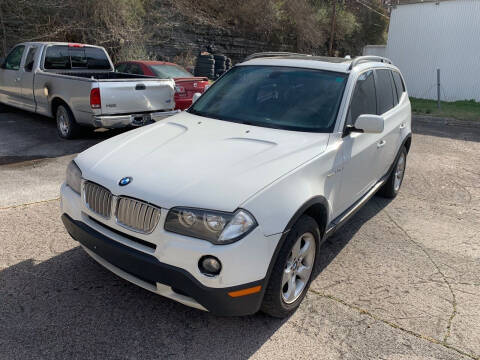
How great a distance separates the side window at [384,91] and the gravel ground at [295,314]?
1.33m

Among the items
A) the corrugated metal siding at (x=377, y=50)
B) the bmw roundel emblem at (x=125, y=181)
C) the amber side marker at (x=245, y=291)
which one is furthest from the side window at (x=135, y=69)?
the corrugated metal siding at (x=377, y=50)

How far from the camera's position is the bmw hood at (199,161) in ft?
8.51

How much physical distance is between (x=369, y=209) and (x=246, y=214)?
10.8 feet

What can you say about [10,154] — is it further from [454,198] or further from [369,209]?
[454,198]

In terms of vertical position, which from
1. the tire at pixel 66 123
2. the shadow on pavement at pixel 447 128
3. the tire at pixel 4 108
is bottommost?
the shadow on pavement at pixel 447 128

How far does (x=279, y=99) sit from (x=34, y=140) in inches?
236

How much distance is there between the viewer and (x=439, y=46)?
1762cm

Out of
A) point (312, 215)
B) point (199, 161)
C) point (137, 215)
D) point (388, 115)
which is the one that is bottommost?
point (312, 215)

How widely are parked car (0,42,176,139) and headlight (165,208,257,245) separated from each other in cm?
404

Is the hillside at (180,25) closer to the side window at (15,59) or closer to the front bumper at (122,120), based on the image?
the side window at (15,59)

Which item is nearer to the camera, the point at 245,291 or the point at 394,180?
the point at 245,291

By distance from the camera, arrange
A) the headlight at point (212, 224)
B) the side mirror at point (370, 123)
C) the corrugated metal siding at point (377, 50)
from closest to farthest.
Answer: the headlight at point (212, 224), the side mirror at point (370, 123), the corrugated metal siding at point (377, 50)

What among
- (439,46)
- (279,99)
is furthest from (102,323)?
(439,46)

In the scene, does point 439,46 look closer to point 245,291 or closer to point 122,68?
point 122,68
